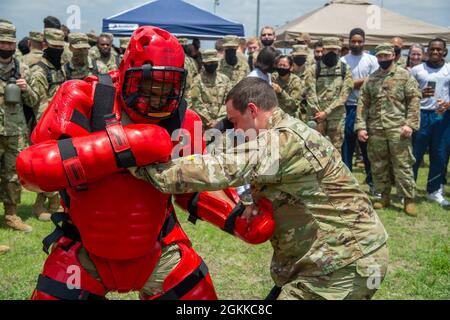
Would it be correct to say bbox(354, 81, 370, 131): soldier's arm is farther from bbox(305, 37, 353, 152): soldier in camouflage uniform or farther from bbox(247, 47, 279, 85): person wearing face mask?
bbox(247, 47, 279, 85): person wearing face mask

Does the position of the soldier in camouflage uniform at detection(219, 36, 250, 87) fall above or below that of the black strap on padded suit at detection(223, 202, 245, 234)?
above

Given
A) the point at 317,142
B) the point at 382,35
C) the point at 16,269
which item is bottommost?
the point at 16,269

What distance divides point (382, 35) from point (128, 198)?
1348 centimetres

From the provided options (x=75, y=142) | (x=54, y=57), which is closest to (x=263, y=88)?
(x=75, y=142)

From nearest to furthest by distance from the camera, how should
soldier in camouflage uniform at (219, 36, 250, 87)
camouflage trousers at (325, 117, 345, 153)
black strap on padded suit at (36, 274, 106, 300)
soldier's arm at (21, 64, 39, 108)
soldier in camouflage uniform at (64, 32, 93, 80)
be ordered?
black strap on padded suit at (36, 274, 106, 300)
soldier's arm at (21, 64, 39, 108)
soldier in camouflage uniform at (64, 32, 93, 80)
camouflage trousers at (325, 117, 345, 153)
soldier in camouflage uniform at (219, 36, 250, 87)

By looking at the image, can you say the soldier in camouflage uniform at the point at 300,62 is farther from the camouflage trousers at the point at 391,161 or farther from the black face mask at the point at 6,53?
the black face mask at the point at 6,53

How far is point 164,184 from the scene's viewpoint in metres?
2.25

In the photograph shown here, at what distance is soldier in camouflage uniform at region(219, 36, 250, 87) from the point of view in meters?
8.62

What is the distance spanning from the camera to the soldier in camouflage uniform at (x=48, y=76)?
19.5ft

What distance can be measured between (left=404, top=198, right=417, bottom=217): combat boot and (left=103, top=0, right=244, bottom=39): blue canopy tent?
320 inches

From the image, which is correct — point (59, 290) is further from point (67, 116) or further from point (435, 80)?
point (435, 80)

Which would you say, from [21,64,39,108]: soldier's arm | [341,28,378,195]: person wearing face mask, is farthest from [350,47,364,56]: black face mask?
[21,64,39,108]: soldier's arm

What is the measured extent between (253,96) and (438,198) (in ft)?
19.4
